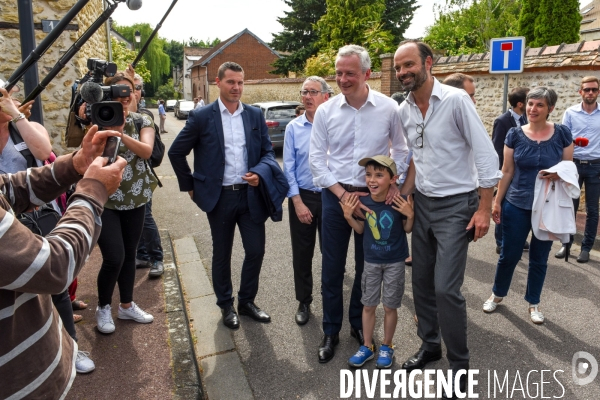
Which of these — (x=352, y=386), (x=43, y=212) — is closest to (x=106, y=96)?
(x=43, y=212)

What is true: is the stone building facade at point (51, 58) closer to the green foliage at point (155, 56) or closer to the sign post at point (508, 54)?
the sign post at point (508, 54)

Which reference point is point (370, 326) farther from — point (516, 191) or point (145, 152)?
point (145, 152)

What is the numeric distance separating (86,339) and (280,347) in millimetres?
1482

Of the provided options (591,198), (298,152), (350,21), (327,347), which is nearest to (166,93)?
(350,21)

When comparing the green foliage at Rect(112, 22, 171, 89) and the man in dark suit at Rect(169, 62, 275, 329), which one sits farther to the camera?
the green foliage at Rect(112, 22, 171, 89)

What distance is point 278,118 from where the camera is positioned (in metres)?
15.3

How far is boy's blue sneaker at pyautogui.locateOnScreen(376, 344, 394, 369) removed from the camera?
3428 millimetres

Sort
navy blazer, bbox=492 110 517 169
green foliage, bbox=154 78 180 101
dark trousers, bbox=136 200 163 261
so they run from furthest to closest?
green foliage, bbox=154 78 180 101 < navy blazer, bbox=492 110 517 169 < dark trousers, bbox=136 200 163 261

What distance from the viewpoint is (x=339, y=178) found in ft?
11.8

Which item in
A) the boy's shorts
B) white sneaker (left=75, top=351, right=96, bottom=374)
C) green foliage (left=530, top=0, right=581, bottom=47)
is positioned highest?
green foliage (left=530, top=0, right=581, bottom=47)

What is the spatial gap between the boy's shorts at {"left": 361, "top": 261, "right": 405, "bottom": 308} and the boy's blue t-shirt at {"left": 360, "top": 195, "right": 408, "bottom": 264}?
0.18 ft

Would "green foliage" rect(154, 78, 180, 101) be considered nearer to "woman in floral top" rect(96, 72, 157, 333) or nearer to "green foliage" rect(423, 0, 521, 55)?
"green foliage" rect(423, 0, 521, 55)

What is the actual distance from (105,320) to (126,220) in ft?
2.61

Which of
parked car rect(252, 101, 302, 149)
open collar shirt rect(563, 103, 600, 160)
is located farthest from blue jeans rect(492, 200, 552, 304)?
parked car rect(252, 101, 302, 149)
